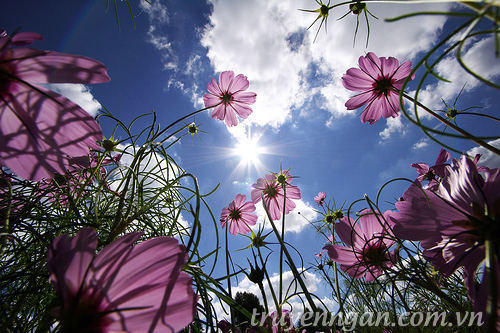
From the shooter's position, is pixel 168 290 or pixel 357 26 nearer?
pixel 168 290

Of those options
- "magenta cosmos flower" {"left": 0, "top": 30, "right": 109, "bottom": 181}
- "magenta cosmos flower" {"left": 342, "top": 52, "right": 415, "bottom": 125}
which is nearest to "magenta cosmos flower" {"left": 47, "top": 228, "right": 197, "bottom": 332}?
"magenta cosmos flower" {"left": 0, "top": 30, "right": 109, "bottom": 181}

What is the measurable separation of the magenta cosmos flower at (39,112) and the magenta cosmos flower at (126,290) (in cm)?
11

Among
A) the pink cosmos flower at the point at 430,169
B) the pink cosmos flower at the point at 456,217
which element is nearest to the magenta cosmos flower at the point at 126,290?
the pink cosmos flower at the point at 456,217

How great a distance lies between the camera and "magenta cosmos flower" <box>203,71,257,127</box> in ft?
4.01

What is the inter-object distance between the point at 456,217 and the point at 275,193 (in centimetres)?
82

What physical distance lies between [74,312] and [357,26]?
0.77 metres

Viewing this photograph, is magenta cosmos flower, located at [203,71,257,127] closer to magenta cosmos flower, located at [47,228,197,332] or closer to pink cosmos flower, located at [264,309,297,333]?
pink cosmos flower, located at [264,309,297,333]

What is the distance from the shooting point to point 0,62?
22 centimetres

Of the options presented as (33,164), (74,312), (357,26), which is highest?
(357,26)

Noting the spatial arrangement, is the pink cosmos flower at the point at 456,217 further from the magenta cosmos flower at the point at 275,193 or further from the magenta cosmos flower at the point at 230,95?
the magenta cosmos flower at the point at 230,95

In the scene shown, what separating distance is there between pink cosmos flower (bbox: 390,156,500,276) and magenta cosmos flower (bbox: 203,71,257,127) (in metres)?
0.99

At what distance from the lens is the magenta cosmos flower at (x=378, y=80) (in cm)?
72

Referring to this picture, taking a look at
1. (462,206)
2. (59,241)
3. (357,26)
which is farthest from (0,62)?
(357,26)

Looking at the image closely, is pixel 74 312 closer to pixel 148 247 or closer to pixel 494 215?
pixel 148 247
